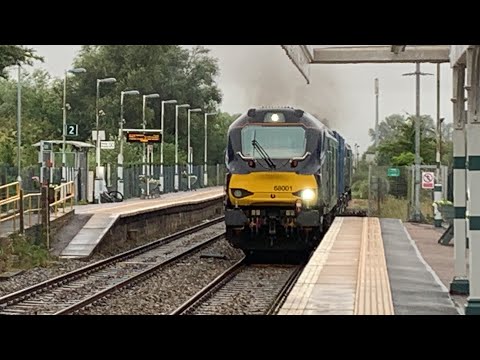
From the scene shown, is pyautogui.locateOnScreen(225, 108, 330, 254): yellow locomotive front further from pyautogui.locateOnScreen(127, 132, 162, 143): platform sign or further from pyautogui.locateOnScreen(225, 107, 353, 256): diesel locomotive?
pyautogui.locateOnScreen(127, 132, 162, 143): platform sign

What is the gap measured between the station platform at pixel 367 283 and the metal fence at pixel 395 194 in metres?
7.01

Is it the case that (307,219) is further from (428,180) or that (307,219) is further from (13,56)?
(13,56)

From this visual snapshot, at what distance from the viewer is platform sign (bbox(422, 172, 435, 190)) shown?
19.6m

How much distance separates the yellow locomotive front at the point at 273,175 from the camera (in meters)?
12.8

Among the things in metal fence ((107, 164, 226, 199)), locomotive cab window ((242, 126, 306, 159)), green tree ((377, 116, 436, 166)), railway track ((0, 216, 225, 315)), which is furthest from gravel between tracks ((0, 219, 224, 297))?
green tree ((377, 116, 436, 166))

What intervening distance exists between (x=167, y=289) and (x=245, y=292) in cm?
115

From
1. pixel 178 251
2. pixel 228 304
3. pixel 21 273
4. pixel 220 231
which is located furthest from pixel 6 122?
pixel 228 304

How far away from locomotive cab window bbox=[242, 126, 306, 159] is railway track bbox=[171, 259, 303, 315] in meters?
1.65

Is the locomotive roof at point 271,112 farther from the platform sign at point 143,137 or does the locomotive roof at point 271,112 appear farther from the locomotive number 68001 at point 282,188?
the platform sign at point 143,137

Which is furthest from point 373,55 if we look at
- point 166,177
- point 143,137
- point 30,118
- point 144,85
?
point 30,118

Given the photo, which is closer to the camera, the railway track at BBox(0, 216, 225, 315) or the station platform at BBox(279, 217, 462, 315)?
the station platform at BBox(279, 217, 462, 315)
